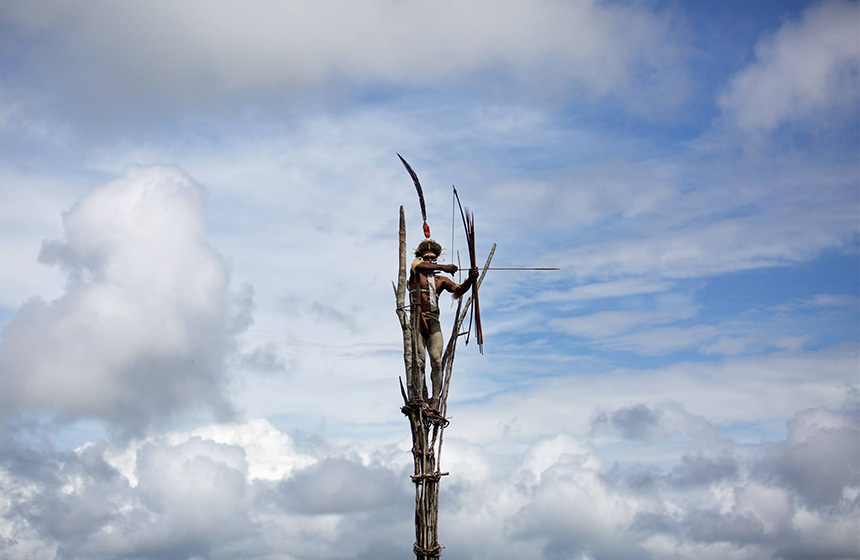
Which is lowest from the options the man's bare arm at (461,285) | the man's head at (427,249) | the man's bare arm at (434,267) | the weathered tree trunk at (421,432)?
the weathered tree trunk at (421,432)

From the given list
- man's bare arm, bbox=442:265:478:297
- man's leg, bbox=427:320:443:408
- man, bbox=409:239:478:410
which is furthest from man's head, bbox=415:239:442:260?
man's leg, bbox=427:320:443:408

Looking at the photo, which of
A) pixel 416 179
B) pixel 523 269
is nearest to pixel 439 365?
pixel 523 269

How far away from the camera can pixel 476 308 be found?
2047 centimetres

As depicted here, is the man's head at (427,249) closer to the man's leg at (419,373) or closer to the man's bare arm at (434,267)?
the man's bare arm at (434,267)

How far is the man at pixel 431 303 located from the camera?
19.6m

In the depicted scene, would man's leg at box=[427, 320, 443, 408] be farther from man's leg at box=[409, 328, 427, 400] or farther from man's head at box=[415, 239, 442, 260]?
→ man's head at box=[415, 239, 442, 260]

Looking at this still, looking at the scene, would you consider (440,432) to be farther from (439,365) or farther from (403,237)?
(403,237)

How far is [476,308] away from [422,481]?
430 cm

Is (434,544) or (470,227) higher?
(470,227)

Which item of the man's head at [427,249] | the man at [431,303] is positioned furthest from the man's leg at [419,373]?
the man's head at [427,249]

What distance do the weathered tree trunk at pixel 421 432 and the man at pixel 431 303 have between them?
0.18m

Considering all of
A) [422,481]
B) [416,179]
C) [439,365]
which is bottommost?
[422,481]

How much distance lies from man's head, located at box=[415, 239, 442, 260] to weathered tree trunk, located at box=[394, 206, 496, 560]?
27.6 inches

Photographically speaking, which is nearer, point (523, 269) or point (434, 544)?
point (434, 544)
